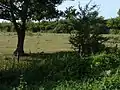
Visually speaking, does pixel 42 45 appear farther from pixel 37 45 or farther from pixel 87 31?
pixel 87 31

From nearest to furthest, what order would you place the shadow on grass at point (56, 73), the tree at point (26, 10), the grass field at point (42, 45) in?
the shadow on grass at point (56, 73) < the tree at point (26, 10) < the grass field at point (42, 45)

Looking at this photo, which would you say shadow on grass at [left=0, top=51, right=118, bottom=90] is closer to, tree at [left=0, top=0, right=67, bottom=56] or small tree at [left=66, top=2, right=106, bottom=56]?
small tree at [left=66, top=2, right=106, bottom=56]

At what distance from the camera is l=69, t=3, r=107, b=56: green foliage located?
2347cm

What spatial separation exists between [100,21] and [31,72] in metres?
11.2

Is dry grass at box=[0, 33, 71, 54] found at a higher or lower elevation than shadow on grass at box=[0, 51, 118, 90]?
lower

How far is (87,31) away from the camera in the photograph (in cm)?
2348

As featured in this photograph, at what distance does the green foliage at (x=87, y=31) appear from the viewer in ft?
77.0

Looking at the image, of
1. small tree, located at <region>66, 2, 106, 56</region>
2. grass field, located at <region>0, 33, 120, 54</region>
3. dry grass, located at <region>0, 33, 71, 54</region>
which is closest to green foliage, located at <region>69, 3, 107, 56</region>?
small tree, located at <region>66, 2, 106, 56</region>

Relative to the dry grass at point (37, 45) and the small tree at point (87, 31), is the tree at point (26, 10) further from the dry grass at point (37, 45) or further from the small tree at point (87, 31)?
the small tree at point (87, 31)

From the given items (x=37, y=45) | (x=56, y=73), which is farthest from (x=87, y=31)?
(x=37, y=45)

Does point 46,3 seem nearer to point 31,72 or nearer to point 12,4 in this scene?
point 12,4

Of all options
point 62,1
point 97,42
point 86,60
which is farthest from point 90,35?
point 62,1

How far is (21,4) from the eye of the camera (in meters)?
33.6

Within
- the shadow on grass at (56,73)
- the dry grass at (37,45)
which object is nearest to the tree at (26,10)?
the dry grass at (37,45)
